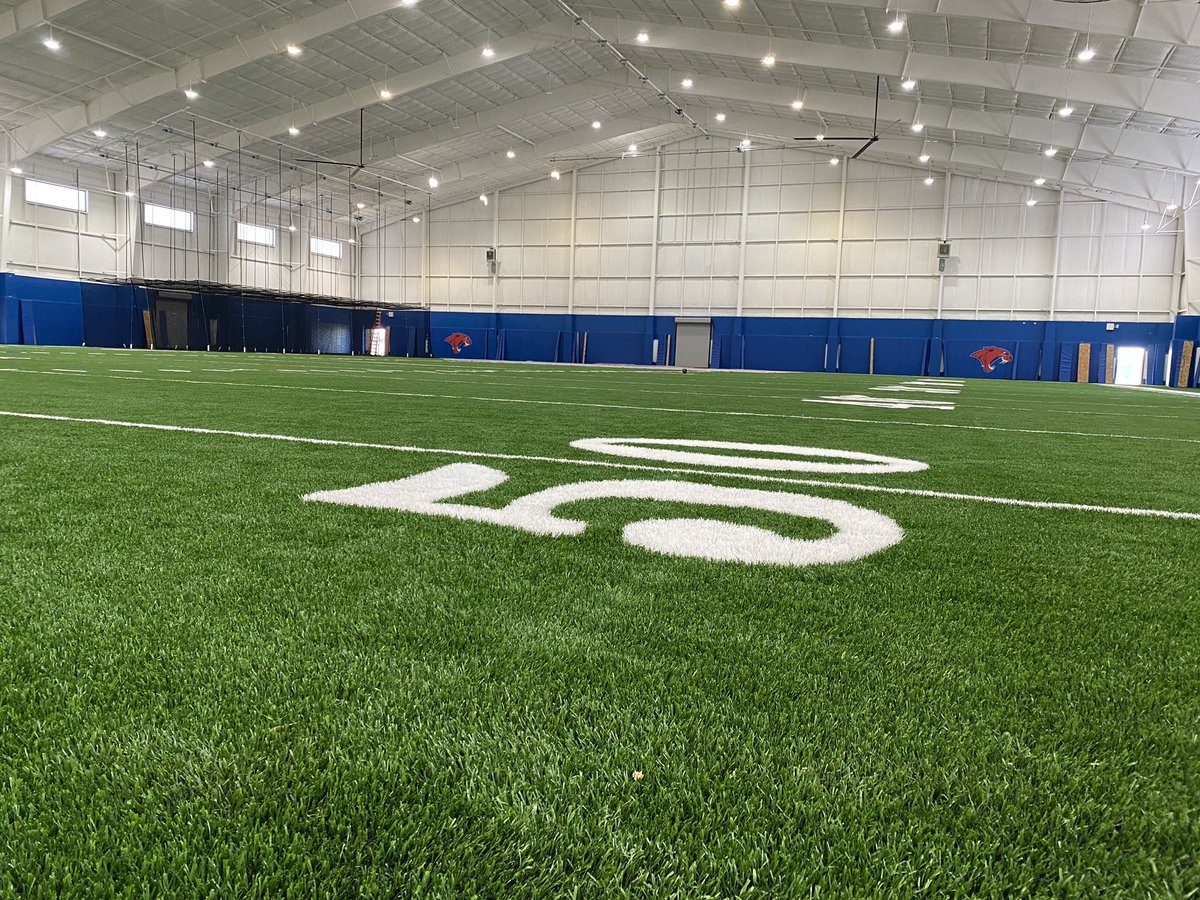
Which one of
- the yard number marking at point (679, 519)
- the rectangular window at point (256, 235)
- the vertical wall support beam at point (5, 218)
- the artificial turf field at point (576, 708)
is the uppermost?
the rectangular window at point (256, 235)

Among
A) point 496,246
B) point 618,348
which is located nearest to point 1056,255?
point 618,348

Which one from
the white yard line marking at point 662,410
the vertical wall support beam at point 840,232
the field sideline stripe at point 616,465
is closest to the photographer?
the field sideline stripe at point 616,465

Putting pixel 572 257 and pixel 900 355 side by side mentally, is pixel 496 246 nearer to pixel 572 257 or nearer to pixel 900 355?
pixel 572 257

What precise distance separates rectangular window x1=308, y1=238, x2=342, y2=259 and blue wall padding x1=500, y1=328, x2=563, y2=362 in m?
9.04

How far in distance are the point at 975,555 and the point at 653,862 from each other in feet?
5.72

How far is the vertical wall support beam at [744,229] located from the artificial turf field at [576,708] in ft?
104

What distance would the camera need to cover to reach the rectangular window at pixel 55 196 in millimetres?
26625

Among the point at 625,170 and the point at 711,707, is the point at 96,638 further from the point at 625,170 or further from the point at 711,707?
the point at 625,170

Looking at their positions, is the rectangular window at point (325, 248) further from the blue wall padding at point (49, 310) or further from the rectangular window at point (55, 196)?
the blue wall padding at point (49, 310)

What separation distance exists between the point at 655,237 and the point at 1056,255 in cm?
1555

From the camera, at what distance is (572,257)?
35469 millimetres

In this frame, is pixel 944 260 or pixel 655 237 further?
pixel 655 237

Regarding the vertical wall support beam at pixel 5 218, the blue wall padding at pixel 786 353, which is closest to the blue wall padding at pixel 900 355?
the blue wall padding at pixel 786 353

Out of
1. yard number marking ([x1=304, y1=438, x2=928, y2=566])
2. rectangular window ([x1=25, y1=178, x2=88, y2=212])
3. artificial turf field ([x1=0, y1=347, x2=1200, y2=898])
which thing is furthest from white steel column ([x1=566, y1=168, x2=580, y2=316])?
artificial turf field ([x1=0, y1=347, x2=1200, y2=898])
